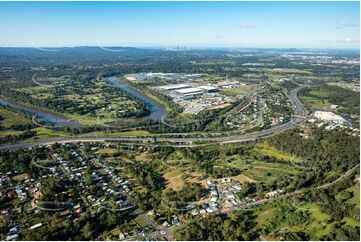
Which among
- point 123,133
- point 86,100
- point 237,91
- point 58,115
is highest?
point 237,91

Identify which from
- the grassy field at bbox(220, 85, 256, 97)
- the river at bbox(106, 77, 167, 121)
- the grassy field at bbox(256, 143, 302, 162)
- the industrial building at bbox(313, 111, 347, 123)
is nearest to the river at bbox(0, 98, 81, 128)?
the river at bbox(106, 77, 167, 121)

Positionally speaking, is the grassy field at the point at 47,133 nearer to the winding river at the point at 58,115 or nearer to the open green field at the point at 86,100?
the winding river at the point at 58,115

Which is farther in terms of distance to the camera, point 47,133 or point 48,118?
point 48,118

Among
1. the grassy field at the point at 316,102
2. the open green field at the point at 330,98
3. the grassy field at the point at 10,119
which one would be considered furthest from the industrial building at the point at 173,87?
the grassy field at the point at 10,119

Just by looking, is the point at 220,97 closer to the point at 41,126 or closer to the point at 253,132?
the point at 253,132

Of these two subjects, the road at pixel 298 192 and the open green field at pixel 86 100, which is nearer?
the road at pixel 298 192

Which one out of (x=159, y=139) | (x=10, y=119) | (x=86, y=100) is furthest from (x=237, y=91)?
(x=10, y=119)

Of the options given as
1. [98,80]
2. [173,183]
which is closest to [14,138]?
[173,183]

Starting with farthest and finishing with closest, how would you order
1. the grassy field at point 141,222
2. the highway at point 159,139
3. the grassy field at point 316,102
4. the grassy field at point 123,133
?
the grassy field at point 316,102 → the grassy field at point 123,133 → the highway at point 159,139 → the grassy field at point 141,222

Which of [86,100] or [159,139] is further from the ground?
[86,100]

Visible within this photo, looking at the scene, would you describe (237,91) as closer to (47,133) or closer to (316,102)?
(316,102)

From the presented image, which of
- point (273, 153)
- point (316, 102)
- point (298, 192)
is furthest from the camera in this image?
point (316, 102)

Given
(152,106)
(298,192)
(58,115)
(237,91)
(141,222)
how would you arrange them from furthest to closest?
(237,91)
(152,106)
(58,115)
(298,192)
(141,222)
